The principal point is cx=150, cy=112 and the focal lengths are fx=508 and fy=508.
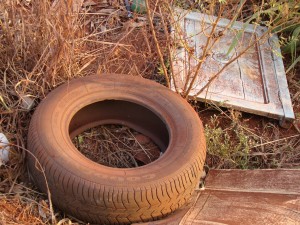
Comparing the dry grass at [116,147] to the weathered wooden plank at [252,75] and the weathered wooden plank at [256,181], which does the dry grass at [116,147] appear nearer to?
the weathered wooden plank at [256,181]

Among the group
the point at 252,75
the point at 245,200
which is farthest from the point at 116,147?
the point at 252,75

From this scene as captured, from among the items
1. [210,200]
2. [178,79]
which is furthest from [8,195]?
[178,79]

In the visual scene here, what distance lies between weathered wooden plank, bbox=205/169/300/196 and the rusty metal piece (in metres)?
0.57

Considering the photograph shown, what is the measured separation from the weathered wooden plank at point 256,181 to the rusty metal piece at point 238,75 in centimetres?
57

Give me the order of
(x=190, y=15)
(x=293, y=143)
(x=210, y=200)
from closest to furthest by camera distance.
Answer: (x=210, y=200), (x=293, y=143), (x=190, y=15)

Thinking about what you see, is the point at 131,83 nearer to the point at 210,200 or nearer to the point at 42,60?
the point at 42,60

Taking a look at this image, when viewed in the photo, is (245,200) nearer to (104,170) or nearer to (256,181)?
(256,181)

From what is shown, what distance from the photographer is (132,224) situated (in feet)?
9.07

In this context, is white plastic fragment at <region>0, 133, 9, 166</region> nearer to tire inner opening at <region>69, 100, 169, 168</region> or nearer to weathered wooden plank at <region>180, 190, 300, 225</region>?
tire inner opening at <region>69, 100, 169, 168</region>

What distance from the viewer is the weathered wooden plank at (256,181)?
10.4 feet

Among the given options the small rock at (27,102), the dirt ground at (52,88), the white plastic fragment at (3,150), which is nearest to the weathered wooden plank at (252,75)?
the dirt ground at (52,88)

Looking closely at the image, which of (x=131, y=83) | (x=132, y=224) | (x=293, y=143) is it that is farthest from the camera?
(x=293, y=143)

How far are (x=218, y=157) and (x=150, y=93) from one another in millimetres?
659

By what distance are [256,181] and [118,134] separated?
0.98 metres
